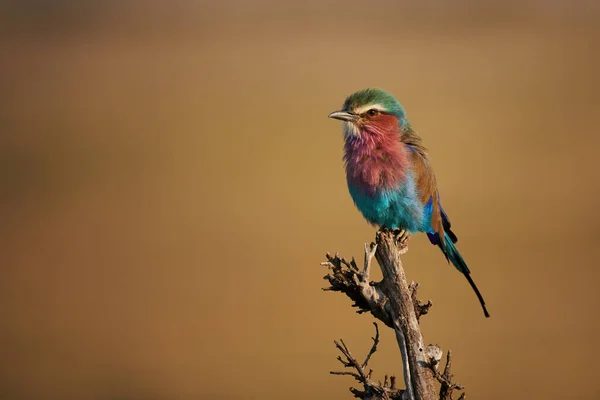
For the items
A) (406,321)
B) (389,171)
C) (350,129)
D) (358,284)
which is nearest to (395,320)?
(406,321)

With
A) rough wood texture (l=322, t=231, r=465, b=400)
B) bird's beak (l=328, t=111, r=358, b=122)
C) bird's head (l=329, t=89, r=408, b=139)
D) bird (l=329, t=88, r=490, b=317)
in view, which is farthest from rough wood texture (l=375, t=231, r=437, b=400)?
bird's beak (l=328, t=111, r=358, b=122)

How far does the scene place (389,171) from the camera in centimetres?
573

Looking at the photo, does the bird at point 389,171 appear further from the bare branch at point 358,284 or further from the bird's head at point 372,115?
the bare branch at point 358,284

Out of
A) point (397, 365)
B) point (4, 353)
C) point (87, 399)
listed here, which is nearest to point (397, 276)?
point (397, 365)

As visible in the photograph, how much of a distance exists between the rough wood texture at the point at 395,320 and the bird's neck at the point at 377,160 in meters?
1.18

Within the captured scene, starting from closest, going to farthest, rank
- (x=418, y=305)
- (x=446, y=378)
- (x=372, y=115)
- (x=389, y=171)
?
(x=446, y=378) < (x=418, y=305) < (x=389, y=171) < (x=372, y=115)

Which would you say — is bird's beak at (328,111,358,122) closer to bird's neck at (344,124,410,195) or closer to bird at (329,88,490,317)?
bird at (329,88,490,317)

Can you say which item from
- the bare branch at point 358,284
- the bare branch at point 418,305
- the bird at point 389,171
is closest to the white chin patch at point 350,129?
the bird at point 389,171

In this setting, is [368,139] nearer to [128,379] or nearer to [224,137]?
[128,379]

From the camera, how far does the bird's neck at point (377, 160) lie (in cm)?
572

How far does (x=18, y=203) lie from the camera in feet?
60.1

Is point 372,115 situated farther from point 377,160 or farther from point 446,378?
point 446,378

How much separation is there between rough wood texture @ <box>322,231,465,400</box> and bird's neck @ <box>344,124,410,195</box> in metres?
1.18

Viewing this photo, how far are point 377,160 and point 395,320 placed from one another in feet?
5.81
